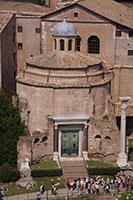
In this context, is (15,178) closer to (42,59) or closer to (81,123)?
(81,123)

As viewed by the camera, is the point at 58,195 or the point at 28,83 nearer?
the point at 58,195

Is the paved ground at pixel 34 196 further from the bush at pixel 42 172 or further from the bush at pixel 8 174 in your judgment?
the bush at pixel 42 172

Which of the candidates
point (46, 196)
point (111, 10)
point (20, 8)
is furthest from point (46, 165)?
point (20, 8)

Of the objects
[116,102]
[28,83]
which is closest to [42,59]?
[28,83]

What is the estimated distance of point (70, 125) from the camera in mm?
47625

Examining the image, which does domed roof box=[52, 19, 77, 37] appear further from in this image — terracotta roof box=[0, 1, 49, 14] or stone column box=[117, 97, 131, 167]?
terracotta roof box=[0, 1, 49, 14]

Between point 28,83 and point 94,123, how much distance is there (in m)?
6.33

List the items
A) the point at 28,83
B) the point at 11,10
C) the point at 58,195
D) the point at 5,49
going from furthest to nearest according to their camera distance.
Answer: the point at 11,10 → the point at 5,49 → the point at 28,83 → the point at 58,195

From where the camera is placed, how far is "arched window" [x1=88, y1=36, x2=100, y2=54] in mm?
56037

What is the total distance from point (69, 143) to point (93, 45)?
39.9ft

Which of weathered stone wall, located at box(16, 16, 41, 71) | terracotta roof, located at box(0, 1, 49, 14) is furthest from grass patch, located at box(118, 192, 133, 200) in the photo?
terracotta roof, located at box(0, 1, 49, 14)

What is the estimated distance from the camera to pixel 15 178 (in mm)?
44438

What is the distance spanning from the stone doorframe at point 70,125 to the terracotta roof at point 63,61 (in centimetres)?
414

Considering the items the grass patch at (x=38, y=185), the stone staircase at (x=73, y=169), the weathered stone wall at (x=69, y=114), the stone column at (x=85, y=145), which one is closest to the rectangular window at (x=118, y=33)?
the weathered stone wall at (x=69, y=114)
